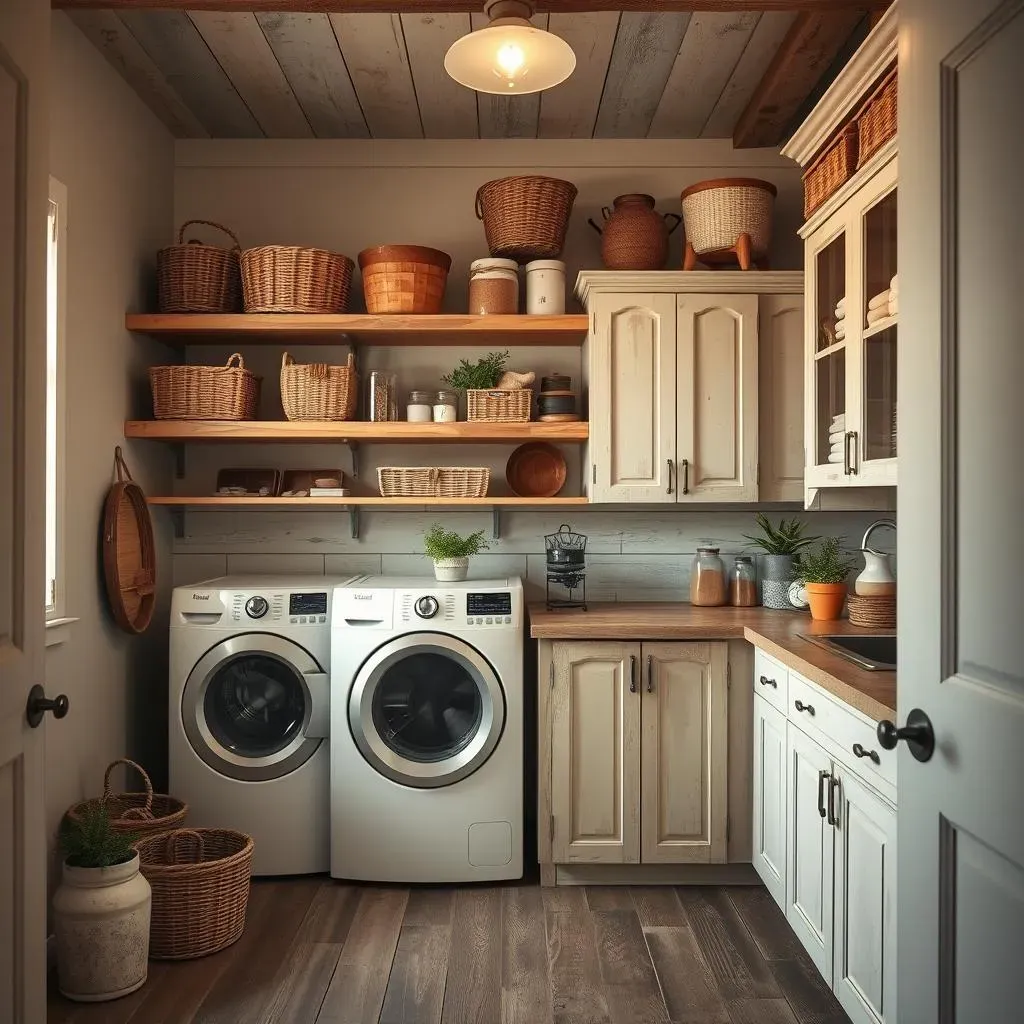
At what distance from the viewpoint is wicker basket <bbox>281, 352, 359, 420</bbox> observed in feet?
11.4

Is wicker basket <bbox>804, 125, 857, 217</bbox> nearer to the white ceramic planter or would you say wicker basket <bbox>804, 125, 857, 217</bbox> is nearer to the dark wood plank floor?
the dark wood plank floor

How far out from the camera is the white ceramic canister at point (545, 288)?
3.57m

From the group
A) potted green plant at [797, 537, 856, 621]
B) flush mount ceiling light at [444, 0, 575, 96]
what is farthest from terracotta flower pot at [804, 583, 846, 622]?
flush mount ceiling light at [444, 0, 575, 96]

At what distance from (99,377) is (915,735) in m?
2.71

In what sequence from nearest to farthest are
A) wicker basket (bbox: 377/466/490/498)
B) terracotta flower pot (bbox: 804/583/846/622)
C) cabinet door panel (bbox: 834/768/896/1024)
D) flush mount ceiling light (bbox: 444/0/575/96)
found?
cabinet door panel (bbox: 834/768/896/1024) → flush mount ceiling light (bbox: 444/0/575/96) → terracotta flower pot (bbox: 804/583/846/622) → wicker basket (bbox: 377/466/490/498)

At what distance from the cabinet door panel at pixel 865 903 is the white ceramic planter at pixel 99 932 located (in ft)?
5.63

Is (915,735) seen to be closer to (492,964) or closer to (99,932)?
(492,964)

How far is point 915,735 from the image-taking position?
1367mm

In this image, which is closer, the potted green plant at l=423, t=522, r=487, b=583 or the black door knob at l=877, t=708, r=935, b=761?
the black door knob at l=877, t=708, r=935, b=761

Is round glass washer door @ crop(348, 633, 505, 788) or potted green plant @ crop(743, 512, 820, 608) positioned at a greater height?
potted green plant @ crop(743, 512, 820, 608)

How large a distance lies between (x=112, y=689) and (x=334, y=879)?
3.17ft

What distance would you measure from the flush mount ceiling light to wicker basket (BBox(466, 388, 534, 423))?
1.21 metres

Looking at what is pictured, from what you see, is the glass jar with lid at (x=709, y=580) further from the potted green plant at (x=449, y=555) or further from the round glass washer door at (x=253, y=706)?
the round glass washer door at (x=253, y=706)

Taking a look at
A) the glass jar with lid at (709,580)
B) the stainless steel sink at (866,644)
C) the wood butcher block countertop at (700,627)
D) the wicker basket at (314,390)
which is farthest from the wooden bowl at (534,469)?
the stainless steel sink at (866,644)
